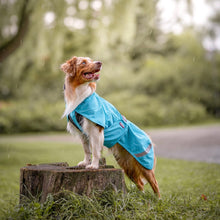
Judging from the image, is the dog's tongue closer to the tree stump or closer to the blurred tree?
the tree stump

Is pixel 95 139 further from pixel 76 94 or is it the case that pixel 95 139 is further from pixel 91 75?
pixel 91 75

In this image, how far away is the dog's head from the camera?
295 centimetres

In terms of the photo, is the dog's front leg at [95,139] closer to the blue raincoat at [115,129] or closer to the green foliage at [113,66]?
the blue raincoat at [115,129]

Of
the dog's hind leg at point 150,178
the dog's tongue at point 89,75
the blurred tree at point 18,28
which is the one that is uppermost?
the blurred tree at point 18,28

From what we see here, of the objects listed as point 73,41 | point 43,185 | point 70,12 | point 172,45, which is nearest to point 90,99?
point 43,185

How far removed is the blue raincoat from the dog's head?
0.21 meters

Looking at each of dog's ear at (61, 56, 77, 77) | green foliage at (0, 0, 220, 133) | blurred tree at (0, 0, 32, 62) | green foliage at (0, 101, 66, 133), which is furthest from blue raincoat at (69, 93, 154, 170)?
green foliage at (0, 101, 66, 133)

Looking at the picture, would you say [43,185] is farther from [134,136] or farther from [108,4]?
[108,4]

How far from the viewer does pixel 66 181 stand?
287 cm

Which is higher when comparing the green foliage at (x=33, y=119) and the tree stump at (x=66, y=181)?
the tree stump at (x=66, y=181)

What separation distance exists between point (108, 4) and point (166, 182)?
15.1 ft

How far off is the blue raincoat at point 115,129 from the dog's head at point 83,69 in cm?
21

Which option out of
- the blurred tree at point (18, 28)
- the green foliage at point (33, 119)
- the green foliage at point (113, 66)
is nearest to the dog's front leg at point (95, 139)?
the green foliage at point (113, 66)

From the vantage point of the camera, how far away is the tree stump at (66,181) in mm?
2865
